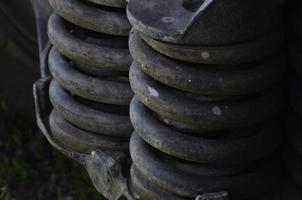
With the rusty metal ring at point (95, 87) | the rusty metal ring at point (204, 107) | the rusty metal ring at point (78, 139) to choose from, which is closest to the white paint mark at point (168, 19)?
the rusty metal ring at point (204, 107)

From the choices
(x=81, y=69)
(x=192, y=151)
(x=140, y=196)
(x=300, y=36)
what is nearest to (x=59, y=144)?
(x=81, y=69)

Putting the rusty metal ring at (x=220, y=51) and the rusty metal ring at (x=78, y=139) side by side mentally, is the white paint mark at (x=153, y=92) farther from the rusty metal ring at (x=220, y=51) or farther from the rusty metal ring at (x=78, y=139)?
the rusty metal ring at (x=78, y=139)

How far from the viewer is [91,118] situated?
6.46ft

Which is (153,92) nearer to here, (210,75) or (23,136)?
(210,75)

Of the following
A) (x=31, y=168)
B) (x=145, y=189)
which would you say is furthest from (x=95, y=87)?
(x=31, y=168)

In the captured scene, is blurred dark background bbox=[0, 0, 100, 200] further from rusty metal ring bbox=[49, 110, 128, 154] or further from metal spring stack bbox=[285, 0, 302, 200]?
metal spring stack bbox=[285, 0, 302, 200]

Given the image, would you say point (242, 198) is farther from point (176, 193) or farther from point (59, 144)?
point (59, 144)

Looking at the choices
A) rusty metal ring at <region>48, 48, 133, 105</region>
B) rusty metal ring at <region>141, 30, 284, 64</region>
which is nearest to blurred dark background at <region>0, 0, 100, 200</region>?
rusty metal ring at <region>48, 48, 133, 105</region>

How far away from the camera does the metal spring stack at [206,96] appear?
1.55 m

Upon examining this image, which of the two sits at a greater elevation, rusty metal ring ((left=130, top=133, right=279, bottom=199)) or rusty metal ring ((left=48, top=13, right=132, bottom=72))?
rusty metal ring ((left=48, top=13, right=132, bottom=72))

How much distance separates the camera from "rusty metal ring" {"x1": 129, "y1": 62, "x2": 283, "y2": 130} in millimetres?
1621

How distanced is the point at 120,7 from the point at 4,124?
119 centimetres

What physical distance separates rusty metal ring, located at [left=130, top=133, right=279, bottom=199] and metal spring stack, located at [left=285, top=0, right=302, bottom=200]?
0.08m

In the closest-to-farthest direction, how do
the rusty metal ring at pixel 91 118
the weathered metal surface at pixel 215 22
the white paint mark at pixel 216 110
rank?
the weathered metal surface at pixel 215 22, the white paint mark at pixel 216 110, the rusty metal ring at pixel 91 118
